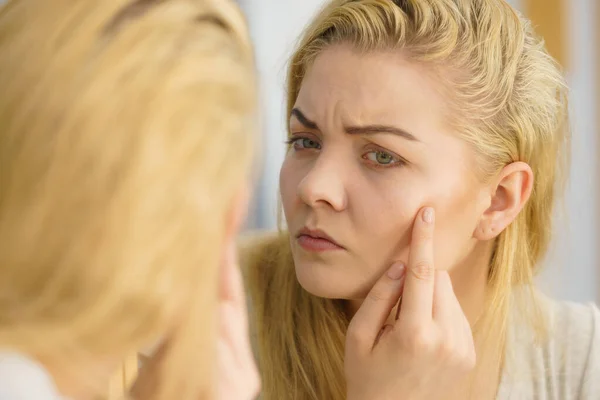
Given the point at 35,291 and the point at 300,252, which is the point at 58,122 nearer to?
the point at 35,291

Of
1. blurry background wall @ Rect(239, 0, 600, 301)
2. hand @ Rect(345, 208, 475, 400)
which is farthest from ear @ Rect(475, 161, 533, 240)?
blurry background wall @ Rect(239, 0, 600, 301)

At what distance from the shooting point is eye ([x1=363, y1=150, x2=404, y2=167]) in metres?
1.00

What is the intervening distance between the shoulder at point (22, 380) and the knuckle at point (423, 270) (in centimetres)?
51

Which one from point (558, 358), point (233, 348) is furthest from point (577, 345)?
point (233, 348)

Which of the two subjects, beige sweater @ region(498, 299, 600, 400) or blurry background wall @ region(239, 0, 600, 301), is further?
blurry background wall @ region(239, 0, 600, 301)

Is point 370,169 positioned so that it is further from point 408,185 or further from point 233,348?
point 233,348

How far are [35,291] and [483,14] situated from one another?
70 centimetres

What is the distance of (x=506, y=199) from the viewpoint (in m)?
1.09

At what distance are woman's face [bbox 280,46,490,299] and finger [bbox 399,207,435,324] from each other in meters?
0.02

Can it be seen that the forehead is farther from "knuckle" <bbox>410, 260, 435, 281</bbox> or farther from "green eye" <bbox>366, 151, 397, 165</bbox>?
"knuckle" <bbox>410, 260, 435, 281</bbox>

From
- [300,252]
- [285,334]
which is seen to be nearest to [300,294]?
[285,334]

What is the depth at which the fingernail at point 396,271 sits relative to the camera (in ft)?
3.31

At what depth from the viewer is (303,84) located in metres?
1.06

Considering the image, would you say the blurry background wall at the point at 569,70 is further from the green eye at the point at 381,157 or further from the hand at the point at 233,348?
the hand at the point at 233,348
